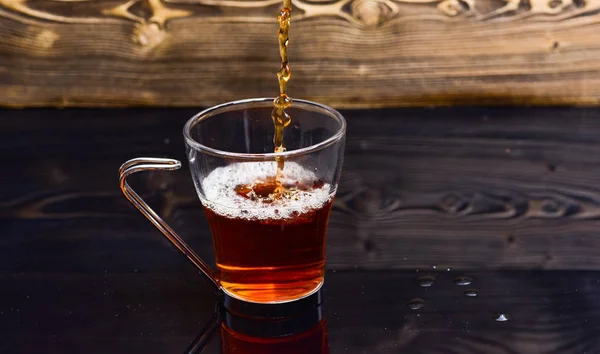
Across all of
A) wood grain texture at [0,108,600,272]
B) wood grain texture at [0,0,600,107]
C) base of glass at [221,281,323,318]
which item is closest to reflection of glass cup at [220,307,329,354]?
base of glass at [221,281,323,318]

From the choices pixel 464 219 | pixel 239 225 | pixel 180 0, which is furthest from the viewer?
pixel 180 0

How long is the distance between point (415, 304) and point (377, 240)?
153 millimetres

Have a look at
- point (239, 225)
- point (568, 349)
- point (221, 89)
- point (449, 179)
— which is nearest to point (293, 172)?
point (239, 225)

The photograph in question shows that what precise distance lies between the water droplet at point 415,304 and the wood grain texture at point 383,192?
7 centimetres

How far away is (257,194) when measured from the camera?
0.95m

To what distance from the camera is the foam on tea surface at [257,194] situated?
0.93 m

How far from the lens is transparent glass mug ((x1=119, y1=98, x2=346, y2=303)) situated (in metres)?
0.93

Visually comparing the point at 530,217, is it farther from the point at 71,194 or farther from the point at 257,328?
the point at 71,194

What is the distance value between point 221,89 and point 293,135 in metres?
0.66

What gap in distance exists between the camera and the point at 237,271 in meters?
0.97

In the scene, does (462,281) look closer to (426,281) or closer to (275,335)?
(426,281)

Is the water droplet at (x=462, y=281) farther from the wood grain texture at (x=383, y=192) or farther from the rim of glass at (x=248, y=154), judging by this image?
the rim of glass at (x=248, y=154)

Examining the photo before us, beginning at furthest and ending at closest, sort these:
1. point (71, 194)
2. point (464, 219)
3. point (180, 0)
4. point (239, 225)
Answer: point (180, 0)
point (71, 194)
point (464, 219)
point (239, 225)

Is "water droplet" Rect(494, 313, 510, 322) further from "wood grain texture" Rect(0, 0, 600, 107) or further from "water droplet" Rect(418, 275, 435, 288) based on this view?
"wood grain texture" Rect(0, 0, 600, 107)
